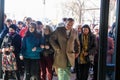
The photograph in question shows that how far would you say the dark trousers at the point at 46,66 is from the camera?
561 centimetres

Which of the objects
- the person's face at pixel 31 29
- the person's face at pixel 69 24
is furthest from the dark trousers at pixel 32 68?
the person's face at pixel 69 24

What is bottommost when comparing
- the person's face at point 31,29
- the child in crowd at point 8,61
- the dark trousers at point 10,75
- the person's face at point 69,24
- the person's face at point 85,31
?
the dark trousers at point 10,75

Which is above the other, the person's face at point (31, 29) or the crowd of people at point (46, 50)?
the person's face at point (31, 29)

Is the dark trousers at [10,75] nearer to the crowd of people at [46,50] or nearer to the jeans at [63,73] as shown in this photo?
the crowd of people at [46,50]

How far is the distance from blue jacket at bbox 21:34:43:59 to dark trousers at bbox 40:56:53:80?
246 mm

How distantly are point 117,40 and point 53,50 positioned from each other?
238cm

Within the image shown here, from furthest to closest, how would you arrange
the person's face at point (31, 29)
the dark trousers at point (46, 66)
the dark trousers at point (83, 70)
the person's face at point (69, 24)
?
the dark trousers at point (83, 70)
the dark trousers at point (46, 66)
the person's face at point (31, 29)
the person's face at point (69, 24)

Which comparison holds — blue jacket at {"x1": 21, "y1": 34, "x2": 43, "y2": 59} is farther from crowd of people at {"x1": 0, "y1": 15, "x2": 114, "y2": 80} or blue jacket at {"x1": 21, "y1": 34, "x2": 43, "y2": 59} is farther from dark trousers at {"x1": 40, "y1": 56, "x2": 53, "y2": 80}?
dark trousers at {"x1": 40, "y1": 56, "x2": 53, "y2": 80}

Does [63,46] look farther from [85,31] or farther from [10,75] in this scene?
[10,75]

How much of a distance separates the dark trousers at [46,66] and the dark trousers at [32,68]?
0.20 m

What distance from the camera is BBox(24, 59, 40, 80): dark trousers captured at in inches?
214

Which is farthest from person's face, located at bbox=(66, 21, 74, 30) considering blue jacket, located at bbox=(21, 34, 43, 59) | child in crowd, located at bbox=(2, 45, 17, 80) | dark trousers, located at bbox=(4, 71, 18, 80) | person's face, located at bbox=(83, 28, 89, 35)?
dark trousers, located at bbox=(4, 71, 18, 80)

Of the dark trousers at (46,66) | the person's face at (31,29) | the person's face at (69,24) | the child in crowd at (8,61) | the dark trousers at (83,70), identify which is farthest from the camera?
the dark trousers at (83,70)

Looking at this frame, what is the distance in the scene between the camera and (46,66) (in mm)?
5723
